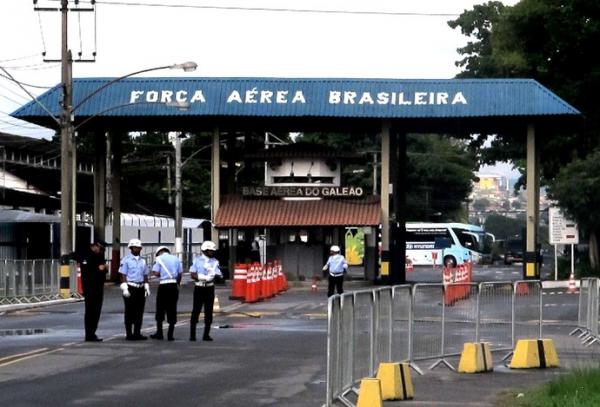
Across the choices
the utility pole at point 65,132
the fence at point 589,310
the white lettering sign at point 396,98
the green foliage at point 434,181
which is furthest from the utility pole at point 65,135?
the green foliage at point 434,181

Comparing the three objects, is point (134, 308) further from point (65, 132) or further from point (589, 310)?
point (65, 132)

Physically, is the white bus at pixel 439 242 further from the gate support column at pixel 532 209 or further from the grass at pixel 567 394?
the grass at pixel 567 394

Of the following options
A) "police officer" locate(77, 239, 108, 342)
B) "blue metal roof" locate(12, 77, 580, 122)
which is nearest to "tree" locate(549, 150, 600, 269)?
"blue metal roof" locate(12, 77, 580, 122)

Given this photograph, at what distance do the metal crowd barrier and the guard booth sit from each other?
13.2 meters

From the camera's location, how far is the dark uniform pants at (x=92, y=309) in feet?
80.0

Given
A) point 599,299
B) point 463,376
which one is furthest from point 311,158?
point 463,376

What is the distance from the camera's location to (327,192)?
56.1m

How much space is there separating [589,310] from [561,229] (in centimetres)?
3155

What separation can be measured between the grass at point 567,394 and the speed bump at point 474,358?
3186 millimetres

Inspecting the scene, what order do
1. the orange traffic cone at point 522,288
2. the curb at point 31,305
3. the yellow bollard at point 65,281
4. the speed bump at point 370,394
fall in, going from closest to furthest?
the speed bump at point 370,394
the orange traffic cone at point 522,288
the curb at point 31,305
the yellow bollard at point 65,281

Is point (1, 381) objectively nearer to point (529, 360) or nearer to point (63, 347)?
point (63, 347)

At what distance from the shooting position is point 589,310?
25.5 metres

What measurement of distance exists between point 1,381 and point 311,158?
3950 centimetres

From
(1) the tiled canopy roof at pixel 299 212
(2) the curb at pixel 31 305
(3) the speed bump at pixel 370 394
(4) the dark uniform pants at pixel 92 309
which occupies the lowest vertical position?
(2) the curb at pixel 31 305
